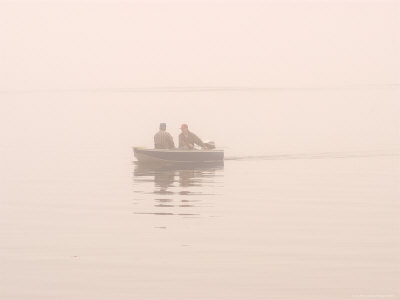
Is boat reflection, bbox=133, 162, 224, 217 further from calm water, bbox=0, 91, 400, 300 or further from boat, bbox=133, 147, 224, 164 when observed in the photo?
boat, bbox=133, 147, 224, 164

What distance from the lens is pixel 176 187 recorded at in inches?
1591

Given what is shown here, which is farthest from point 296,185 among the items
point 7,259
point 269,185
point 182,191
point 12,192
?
point 7,259

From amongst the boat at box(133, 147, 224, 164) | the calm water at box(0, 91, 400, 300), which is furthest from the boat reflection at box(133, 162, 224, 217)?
the boat at box(133, 147, 224, 164)

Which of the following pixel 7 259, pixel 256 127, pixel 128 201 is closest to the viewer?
pixel 7 259

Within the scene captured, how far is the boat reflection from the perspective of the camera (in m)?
33.3

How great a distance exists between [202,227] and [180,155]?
66.5ft

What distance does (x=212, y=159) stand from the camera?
163ft

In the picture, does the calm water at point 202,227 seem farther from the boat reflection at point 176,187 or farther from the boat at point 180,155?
the boat at point 180,155

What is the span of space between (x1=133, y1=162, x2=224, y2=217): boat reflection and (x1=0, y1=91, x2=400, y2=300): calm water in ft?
0.23

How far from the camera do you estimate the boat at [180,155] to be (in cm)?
4844

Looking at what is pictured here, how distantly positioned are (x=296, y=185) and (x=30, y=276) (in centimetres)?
2220

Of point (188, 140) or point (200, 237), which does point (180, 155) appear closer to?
point (188, 140)

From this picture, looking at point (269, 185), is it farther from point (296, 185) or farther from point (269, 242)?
point (269, 242)

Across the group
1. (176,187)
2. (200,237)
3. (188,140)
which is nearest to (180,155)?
(188,140)
